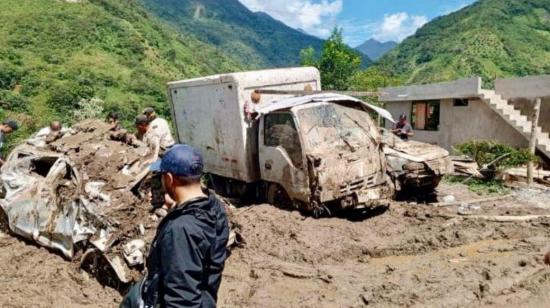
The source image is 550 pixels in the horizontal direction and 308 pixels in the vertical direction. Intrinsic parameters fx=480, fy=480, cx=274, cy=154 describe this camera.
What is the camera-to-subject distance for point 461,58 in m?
67.4

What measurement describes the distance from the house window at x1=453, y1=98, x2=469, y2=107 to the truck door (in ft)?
38.7

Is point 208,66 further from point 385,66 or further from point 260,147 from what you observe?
point 260,147

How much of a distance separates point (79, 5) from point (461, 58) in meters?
55.1

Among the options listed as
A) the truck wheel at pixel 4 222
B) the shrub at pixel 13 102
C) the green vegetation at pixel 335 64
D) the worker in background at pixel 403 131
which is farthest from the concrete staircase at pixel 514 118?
the shrub at pixel 13 102

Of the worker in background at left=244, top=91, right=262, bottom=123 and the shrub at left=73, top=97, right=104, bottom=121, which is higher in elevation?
the worker in background at left=244, top=91, right=262, bottom=123

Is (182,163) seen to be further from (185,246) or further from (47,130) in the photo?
(47,130)

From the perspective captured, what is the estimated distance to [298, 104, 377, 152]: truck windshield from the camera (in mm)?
8266

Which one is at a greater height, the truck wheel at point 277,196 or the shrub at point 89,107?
the truck wheel at point 277,196

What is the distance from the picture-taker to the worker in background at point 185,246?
233 centimetres

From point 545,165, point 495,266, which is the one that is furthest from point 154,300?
point 545,165

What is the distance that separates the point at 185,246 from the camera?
7.68ft

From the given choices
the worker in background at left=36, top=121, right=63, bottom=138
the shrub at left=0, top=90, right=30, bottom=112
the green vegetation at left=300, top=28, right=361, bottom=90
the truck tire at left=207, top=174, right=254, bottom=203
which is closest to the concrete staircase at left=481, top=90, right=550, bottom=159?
the truck tire at left=207, top=174, right=254, bottom=203

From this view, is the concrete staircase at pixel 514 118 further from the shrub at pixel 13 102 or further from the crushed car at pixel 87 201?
the shrub at pixel 13 102

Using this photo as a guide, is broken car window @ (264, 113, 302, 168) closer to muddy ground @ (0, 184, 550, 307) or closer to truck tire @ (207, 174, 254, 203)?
muddy ground @ (0, 184, 550, 307)
